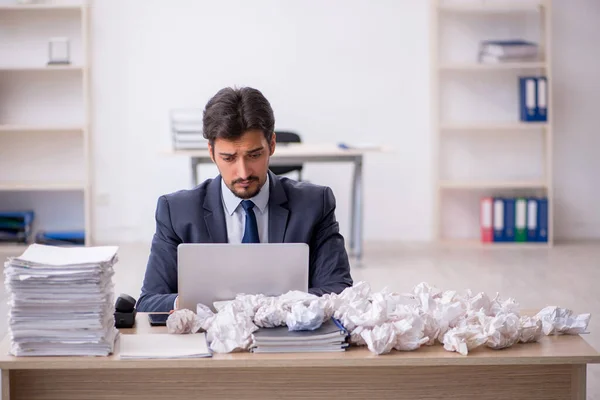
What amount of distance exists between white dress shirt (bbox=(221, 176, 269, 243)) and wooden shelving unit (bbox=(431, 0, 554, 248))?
4.28 metres

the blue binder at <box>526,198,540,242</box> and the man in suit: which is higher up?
the man in suit

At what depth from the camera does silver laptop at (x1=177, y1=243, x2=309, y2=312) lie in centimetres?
200

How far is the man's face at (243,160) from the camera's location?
98.0 inches

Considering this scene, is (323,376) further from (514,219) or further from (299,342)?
(514,219)

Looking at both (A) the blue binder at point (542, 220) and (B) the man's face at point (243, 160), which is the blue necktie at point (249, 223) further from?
(A) the blue binder at point (542, 220)

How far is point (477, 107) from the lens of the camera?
6969 mm

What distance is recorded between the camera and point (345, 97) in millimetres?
6898

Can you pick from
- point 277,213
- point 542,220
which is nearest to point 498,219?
point 542,220

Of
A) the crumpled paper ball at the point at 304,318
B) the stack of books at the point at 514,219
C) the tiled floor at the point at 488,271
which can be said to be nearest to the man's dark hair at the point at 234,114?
the crumpled paper ball at the point at 304,318

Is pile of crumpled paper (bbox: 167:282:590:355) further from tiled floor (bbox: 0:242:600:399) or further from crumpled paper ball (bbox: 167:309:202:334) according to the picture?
tiled floor (bbox: 0:242:600:399)

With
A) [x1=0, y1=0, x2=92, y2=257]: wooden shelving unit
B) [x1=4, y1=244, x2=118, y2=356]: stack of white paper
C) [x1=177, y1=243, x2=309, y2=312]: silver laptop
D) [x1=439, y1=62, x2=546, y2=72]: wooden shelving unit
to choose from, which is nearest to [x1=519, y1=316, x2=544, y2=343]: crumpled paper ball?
[x1=177, y1=243, x2=309, y2=312]: silver laptop

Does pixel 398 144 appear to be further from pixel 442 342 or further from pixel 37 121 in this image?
pixel 442 342

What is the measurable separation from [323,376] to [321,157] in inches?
157

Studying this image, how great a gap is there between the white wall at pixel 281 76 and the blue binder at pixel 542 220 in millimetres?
579
